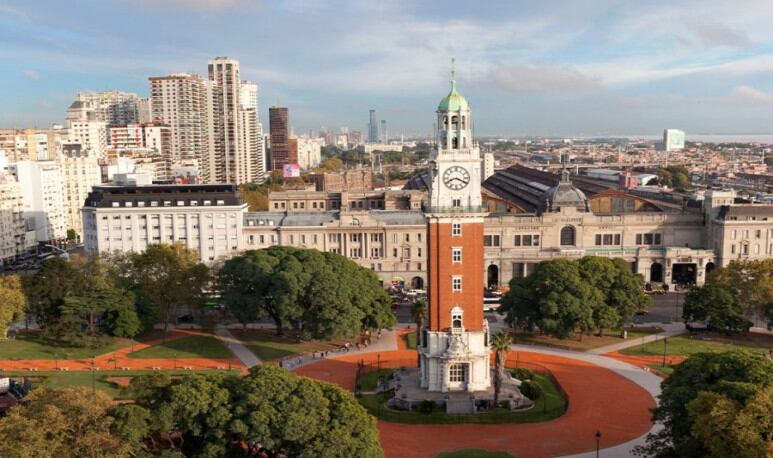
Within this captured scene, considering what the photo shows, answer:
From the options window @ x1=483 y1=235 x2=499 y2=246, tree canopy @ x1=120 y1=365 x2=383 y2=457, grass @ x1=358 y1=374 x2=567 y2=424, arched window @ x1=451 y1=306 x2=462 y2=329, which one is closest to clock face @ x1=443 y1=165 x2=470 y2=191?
arched window @ x1=451 y1=306 x2=462 y2=329

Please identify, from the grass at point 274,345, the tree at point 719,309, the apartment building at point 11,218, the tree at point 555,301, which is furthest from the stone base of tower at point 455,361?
the apartment building at point 11,218

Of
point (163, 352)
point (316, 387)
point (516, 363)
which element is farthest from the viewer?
point (163, 352)

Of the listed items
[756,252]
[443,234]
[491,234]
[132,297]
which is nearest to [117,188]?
[132,297]

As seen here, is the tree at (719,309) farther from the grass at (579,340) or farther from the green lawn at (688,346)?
the grass at (579,340)

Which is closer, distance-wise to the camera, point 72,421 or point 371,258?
point 72,421

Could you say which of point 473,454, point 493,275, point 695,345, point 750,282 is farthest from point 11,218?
point 750,282

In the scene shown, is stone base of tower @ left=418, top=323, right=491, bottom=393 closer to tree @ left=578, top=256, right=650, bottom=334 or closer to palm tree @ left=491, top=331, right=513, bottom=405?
palm tree @ left=491, top=331, right=513, bottom=405

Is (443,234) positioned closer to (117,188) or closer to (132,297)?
(132,297)
